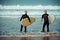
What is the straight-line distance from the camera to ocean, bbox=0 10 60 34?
3.12 meters

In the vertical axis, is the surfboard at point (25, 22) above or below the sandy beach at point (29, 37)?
above

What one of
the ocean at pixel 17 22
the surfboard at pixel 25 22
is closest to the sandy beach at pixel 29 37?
the ocean at pixel 17 22

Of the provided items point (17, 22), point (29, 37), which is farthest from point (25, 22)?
point (29, 37)

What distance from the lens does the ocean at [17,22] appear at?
10.2 feet

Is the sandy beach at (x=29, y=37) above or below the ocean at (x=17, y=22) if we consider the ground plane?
below

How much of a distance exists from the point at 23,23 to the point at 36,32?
35 cm

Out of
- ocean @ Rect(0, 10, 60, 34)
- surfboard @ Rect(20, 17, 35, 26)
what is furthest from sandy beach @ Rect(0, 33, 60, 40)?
surfboard @ Rect(20, 17, 35, 26)

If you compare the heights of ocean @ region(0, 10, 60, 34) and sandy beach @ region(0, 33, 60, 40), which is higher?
ocean @ region(0, 10, 60, 34)

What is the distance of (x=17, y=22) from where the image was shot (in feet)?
10.3

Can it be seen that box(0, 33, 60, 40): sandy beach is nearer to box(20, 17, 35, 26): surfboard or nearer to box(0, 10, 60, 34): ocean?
box(0, 10, 60, 34): ocean

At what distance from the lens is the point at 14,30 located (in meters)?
3.15

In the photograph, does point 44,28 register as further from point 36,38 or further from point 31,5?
point 31,5

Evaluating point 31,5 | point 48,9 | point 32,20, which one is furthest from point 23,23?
point 48,9

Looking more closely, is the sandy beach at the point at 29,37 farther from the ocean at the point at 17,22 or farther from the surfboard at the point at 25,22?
the surfboard at the point at 25,22
